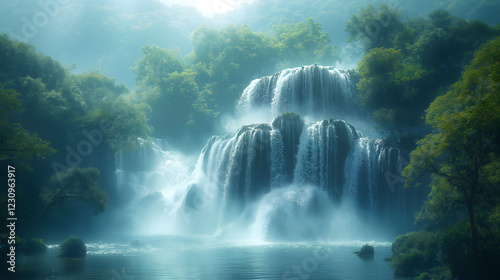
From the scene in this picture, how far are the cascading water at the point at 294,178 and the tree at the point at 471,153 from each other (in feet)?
52.7

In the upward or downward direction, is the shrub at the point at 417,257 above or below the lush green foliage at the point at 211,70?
below

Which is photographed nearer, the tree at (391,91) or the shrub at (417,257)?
the shrub at (417,257)

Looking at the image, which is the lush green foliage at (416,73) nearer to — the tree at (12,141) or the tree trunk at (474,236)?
the tree trunk at (474,236)

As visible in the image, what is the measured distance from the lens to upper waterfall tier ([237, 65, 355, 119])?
46156 millimetres

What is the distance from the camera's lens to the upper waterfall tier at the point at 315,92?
151 ft

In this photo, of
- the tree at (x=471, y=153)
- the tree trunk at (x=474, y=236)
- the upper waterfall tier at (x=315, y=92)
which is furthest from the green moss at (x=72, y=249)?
the upper waterfall tier at (x=315, y=92)

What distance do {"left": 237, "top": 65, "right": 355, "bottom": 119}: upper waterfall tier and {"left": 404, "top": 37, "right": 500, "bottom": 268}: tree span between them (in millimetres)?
27351

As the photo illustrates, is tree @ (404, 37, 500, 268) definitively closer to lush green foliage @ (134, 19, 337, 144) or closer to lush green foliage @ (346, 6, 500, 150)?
lush green foliage @ (346, 6, 500, 150)

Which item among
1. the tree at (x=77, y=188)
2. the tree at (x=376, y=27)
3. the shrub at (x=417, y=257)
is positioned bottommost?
the shrub at (x=417, y=257)

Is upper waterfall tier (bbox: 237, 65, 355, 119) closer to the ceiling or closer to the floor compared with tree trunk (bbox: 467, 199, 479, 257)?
closer to the ceiling

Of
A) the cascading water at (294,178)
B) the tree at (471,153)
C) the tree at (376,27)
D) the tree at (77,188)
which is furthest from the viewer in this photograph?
the tree at (376,27)

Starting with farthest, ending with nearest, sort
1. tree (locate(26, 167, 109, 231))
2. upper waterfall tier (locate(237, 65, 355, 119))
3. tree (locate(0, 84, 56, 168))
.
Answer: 1. upper waterfall tier (locate(237, 65, 355, 119))
2. tree (locate(26, 167, 109, 231))
3. tree (locate(0, 84, 56, 168))

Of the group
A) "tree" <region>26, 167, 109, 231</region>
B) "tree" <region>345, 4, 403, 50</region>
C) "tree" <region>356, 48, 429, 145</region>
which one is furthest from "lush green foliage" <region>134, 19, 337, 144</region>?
"tree" <region>26, 167, 109, 231</region>

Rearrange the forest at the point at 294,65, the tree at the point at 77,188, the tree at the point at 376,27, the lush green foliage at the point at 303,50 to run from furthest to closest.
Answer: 1. the lush green foliage at the point at 303,50
2. the tree at the point at 376,27
3. the tree at the point at 77,188
4. the forest at the point at 294,65
